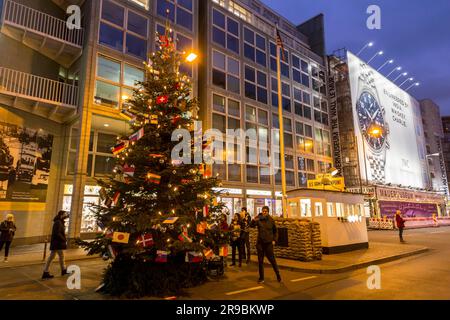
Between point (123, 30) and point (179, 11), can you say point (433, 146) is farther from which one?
point (123, 30)

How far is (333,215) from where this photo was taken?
12.8 metres

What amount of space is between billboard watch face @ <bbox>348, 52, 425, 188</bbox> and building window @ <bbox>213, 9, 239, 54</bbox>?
1940 centimetres

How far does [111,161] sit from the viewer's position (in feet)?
65.6

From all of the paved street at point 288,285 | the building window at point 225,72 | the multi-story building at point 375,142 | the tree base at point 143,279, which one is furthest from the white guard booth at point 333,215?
the multi-story building at point 375,142

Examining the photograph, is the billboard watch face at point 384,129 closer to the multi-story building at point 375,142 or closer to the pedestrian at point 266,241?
the multi-story building at point 375,142

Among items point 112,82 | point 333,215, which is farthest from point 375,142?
point 112,82

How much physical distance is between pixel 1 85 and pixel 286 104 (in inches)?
1045

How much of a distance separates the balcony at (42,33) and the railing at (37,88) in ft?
6.81

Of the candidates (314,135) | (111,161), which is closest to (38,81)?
(111,161)

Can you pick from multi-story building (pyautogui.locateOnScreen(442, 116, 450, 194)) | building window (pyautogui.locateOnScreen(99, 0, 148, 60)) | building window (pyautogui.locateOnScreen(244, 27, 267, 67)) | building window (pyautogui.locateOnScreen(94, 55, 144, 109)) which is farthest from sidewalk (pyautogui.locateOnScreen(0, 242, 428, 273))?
multi-story building (pyautogui.locateOnScreen(442, 116, 450, 194))

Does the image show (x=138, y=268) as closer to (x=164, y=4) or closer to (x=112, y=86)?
(x=112, y=86)

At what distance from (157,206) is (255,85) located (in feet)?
82.8

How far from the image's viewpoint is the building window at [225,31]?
91.2 ft

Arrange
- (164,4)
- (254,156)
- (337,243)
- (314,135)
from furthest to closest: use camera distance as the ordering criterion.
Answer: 1. (314,135)
2. (254,156)
3. (164,4)
4. (337,243)
